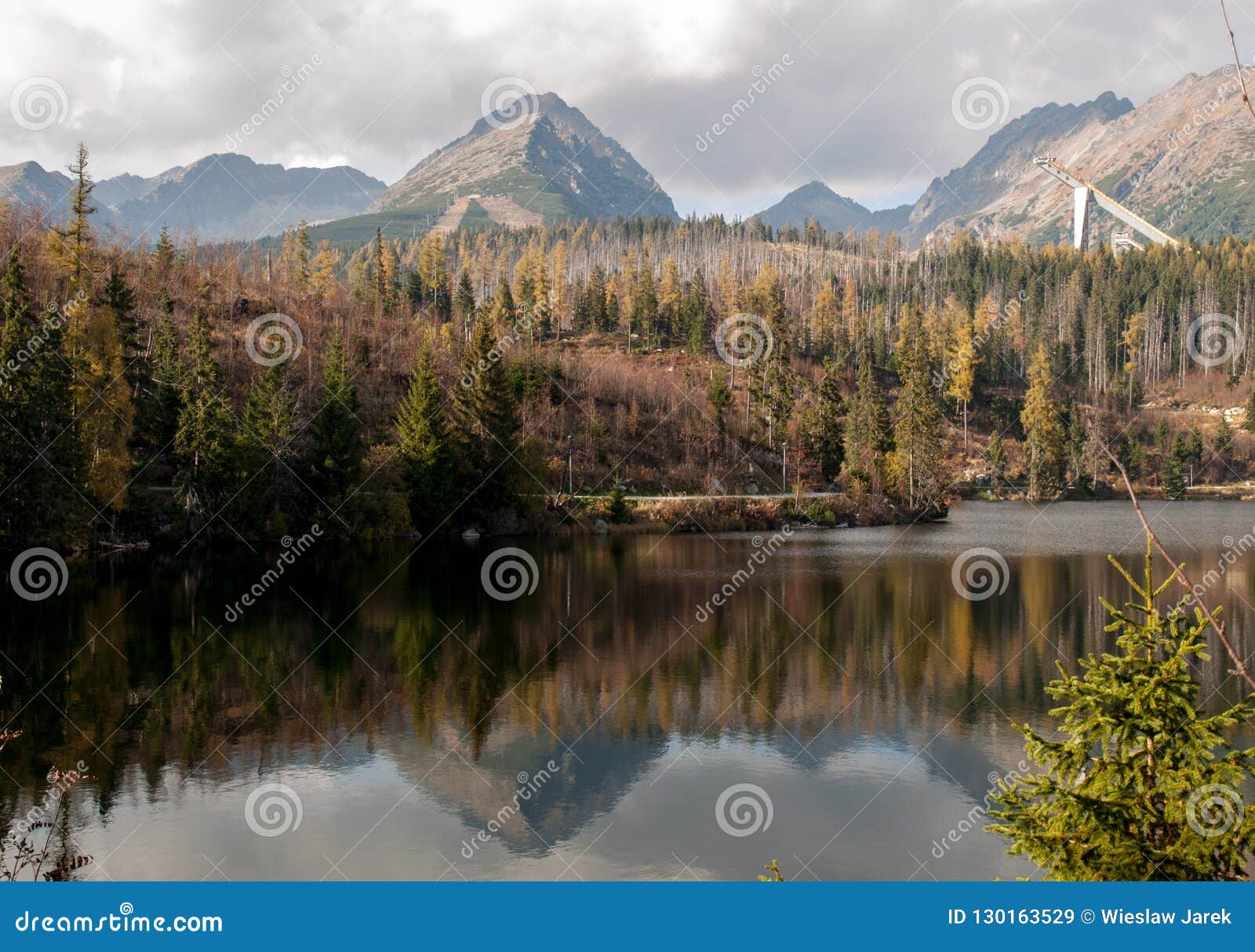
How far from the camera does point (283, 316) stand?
2963 inches

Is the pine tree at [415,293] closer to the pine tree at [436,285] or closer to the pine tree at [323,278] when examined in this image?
the pine tree at [436,285]

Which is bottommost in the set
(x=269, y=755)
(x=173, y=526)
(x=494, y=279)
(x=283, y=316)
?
(x=269, y=755)

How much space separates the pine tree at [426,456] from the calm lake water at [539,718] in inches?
690

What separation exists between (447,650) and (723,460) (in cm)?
5067

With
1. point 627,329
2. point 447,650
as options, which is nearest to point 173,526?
point 447,650

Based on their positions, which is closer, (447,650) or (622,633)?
(447,650)

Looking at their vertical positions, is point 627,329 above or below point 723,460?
above

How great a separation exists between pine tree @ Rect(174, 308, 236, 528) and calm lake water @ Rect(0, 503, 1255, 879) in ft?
34.0

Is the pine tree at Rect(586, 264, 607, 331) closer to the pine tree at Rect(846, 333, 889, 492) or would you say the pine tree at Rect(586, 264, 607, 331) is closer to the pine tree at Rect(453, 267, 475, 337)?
the pine tree at Rect(453, 267, 475, 337)

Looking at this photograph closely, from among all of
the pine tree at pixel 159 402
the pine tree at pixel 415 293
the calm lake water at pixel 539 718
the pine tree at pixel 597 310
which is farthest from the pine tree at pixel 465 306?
the calm lake water at pixel 539 718

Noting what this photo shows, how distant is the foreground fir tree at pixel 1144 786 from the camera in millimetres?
7375

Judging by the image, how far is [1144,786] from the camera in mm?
7742

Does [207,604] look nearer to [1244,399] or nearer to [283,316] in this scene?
[283,316]

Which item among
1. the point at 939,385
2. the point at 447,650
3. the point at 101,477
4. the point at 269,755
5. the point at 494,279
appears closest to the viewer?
the point at 269,755
